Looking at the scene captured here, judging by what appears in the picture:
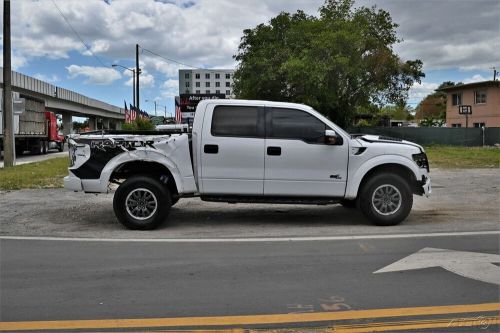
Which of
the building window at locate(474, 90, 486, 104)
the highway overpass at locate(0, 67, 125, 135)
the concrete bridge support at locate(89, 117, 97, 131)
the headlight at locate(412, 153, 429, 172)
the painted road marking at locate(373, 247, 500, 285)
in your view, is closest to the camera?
the painted road marking at locate(373, 247, 500, 285)

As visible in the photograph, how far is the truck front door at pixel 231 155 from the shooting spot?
304 inches

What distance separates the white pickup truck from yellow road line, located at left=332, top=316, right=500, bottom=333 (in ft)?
12.2

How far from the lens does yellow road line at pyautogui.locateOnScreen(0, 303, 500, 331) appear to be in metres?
4.12

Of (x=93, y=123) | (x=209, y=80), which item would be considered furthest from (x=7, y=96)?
(x=209, y=80)

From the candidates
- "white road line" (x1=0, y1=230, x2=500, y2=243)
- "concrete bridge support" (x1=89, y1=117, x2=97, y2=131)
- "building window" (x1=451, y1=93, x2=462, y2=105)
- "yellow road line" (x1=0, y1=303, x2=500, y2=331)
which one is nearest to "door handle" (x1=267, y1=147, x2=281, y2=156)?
"white road line" (x1=0, y1=230, x2=500, y2=243)

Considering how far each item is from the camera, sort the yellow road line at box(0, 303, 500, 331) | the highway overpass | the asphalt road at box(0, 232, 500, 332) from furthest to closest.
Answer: the highway overpass
the asphalt road at box(0, 232, 500, 332)
the yellow road line at box(0, 303, 500, 331)

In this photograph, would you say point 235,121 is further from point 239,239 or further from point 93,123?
point 93,123

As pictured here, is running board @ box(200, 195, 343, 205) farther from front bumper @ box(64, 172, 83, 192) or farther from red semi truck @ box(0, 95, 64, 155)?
red semi truck @ box(0, 95, 64, 155)

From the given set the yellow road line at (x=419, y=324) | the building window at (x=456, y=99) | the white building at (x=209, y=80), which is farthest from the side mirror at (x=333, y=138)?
the white building at (x=209, y=80)

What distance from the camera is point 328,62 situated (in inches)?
1283

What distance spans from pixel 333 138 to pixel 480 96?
44846mm

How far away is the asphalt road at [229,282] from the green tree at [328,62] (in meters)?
26.2

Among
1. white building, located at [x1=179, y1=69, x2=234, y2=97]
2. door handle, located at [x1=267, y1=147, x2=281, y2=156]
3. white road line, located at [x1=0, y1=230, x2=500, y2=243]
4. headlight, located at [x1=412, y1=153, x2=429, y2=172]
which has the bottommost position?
white road line, located at [x1=0, y1=230, x2=500, y2=243]

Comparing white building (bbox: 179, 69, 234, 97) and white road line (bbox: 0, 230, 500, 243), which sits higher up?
white building (bbox: 179, 69, 234, 97)
